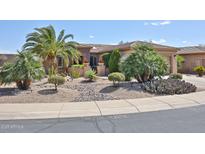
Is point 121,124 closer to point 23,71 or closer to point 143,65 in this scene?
point 23,71

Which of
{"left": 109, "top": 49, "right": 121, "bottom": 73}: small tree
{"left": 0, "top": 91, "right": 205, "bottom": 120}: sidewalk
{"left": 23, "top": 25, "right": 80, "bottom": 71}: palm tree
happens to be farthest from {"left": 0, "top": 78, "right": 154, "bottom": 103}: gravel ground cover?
{"left": 109, "top": 49, "right": 121, "bottom": 73}: small tree

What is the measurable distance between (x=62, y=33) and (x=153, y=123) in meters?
16.4

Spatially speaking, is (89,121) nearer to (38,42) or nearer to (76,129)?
(76,129)

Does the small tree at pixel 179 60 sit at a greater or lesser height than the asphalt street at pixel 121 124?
greater

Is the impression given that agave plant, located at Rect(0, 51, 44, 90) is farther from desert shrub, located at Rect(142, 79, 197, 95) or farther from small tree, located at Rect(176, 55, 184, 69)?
small tree, located at Rect(176, 55, 184, 69)

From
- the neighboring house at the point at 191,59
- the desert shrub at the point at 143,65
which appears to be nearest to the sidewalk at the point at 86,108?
the desert shrub at the point at 143,65

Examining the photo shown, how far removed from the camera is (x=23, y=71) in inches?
466

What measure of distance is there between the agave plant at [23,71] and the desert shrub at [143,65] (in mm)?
5037

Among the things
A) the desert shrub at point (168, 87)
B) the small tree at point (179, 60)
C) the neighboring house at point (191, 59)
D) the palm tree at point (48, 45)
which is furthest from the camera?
the small tree at point (179, 60)

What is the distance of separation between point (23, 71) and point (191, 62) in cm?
2687

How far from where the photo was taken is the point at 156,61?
1488 centimetres

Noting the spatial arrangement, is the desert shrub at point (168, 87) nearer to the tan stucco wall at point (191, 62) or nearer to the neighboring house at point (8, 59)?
the neighboring house at point (8, 59)

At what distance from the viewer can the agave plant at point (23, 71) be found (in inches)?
465

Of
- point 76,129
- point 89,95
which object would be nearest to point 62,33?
point 89,95
